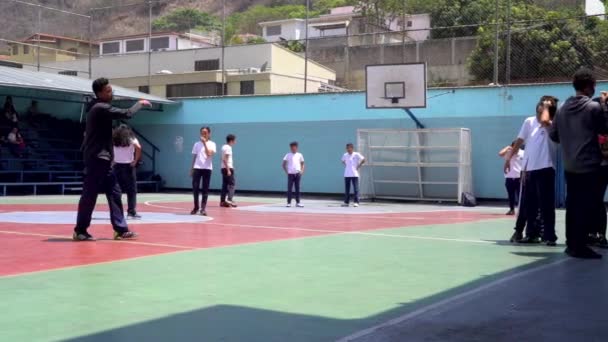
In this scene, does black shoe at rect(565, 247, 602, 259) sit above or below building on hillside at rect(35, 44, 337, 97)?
below

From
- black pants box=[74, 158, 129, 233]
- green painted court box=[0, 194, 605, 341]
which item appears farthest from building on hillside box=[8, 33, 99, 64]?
black pants box=[74, 158, 129, 233]

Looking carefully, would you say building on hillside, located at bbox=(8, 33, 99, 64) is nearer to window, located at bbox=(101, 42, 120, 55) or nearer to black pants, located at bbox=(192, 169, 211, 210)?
window, located at bbox=(101, 42, 120, 55)

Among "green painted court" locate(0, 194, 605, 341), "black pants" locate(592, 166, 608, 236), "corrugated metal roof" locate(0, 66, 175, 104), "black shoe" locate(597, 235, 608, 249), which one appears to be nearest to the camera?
"green painted court" locate(0, 194, 605, 341)

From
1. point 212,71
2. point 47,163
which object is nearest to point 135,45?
point 212,71

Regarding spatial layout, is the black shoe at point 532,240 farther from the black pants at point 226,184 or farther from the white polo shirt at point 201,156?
the black pants at point 226,184

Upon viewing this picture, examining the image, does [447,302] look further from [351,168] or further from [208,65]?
[208,65]

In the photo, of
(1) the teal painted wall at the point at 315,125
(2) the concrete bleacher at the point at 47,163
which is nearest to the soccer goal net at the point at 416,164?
(1) the teal painted wall at the point at 315,125

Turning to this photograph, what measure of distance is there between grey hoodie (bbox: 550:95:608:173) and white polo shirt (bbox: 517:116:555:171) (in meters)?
0.84

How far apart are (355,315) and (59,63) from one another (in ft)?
122

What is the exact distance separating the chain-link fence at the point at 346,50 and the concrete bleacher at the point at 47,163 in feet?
13.5

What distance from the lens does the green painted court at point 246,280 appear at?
15.2ft

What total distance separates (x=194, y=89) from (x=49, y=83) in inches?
547

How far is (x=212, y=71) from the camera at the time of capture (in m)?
36.2

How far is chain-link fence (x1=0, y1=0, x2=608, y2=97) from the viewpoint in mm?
22531
